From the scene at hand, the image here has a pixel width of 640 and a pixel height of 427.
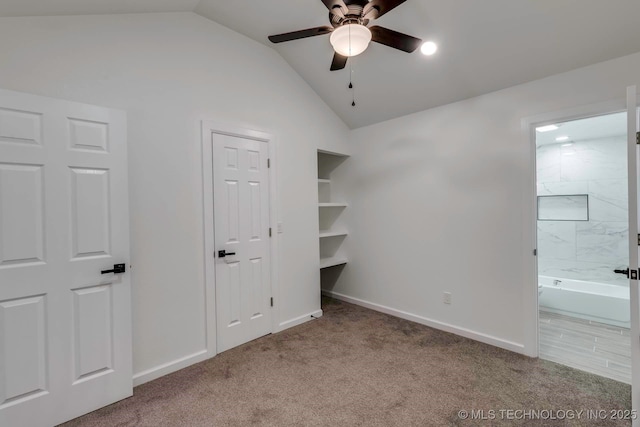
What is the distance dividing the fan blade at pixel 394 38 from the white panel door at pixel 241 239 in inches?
64.2

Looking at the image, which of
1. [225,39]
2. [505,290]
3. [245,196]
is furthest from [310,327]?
[225,39]

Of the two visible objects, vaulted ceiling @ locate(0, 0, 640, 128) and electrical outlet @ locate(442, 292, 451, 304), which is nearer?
vaulted ceiling @ locate(0, 0, 640, 128)

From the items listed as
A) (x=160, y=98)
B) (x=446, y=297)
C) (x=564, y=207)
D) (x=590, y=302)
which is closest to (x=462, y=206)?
(x=446, y=297)

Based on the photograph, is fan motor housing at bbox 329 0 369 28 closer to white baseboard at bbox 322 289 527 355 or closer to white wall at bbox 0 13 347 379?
white wall at bbox 0 13 347 379

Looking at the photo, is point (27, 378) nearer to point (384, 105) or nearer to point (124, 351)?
point (124, 351)

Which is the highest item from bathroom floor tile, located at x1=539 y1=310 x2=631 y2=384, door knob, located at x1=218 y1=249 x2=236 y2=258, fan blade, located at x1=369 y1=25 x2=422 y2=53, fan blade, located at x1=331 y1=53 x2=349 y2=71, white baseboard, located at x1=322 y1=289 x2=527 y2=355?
fan blade, located at x1=331 y1=53 x2=349 y2=71

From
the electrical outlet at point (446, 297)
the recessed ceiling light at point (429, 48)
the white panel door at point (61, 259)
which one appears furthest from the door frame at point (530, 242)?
the white panel door at point (61, 259)

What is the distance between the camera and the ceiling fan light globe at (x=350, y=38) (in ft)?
5.40

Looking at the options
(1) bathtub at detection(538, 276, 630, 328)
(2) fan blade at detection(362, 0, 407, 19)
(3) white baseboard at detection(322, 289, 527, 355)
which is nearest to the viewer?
(2) fan blade at detection(362, 0, 407, 19)

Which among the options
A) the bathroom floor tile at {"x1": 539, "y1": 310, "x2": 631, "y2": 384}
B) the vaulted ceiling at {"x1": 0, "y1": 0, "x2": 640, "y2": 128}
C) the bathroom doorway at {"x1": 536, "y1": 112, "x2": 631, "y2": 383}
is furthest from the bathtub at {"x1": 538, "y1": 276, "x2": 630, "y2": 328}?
the vaulted ceiling at {"x1": 0, "y1": 0, "x2": 640, "y2": 128}

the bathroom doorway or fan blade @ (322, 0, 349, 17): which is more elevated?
fan blade @ (322, 0, 349, 17)

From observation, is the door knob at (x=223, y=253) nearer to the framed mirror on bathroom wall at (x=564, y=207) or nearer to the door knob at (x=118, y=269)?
the door knob at (x=118, y=269)

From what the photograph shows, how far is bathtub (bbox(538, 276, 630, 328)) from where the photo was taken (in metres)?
3.33

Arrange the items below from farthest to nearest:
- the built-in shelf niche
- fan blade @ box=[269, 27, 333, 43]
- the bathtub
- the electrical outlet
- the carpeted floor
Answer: the built-in shelf niche < the bathtub < the electrical outlet < the carpeted floor < fan blade @ box=[269, 27, 333, 43]
